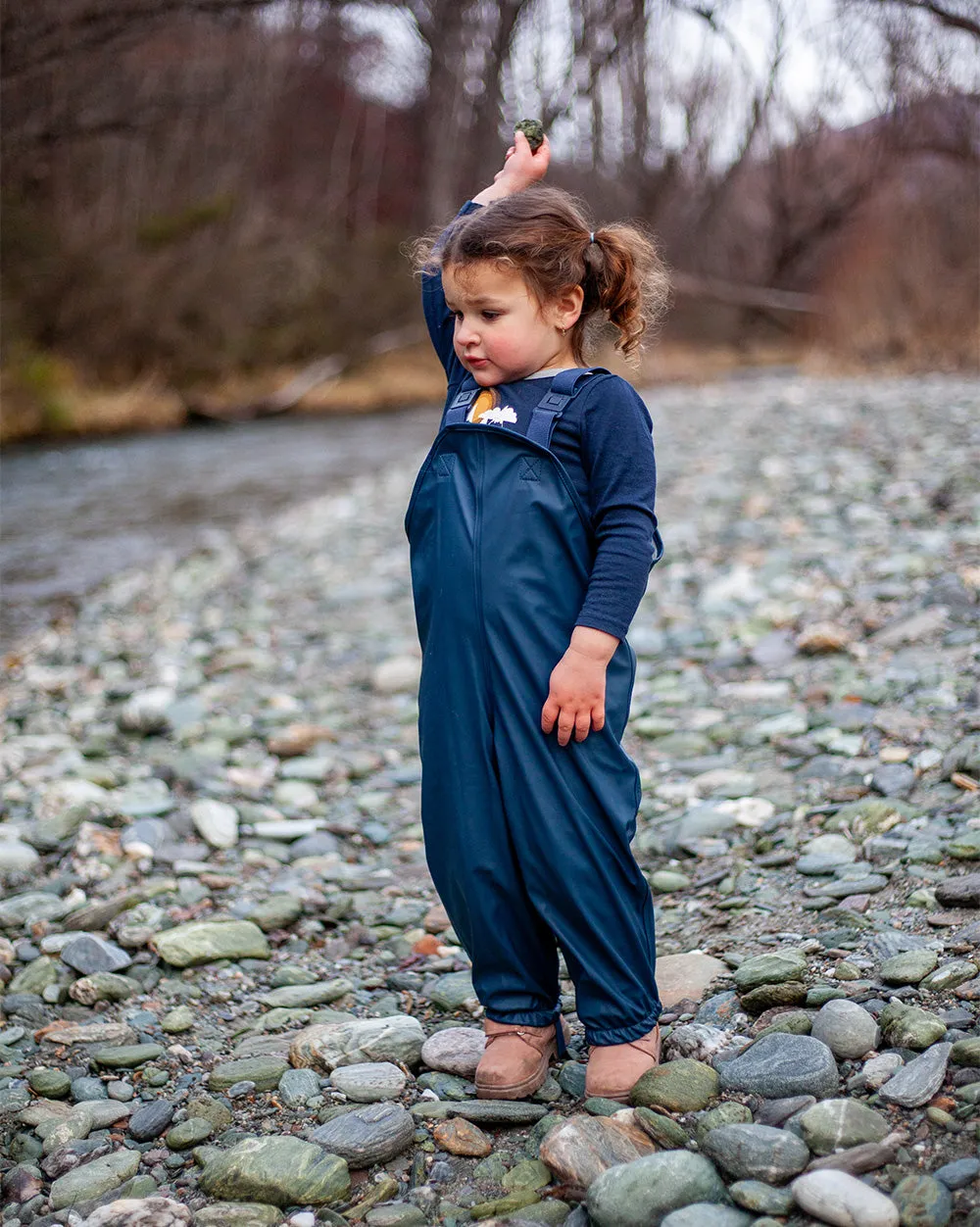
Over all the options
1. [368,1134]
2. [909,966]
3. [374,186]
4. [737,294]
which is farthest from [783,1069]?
[374,186]

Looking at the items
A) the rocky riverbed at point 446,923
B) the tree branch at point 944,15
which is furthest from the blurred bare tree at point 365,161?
the rocky riverbed at point 446,923

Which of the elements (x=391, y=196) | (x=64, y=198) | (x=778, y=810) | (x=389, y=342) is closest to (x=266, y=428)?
(x=64, y=198)

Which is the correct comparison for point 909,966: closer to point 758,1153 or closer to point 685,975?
point 685,975

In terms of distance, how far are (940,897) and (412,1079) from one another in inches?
41.7

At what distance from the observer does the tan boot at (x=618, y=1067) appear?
74.3 inches

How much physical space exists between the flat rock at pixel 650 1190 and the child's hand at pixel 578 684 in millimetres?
600

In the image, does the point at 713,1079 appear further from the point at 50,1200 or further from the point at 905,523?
the point at 905,523

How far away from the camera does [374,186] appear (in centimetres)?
2602

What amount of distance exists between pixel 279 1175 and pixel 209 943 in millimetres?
919

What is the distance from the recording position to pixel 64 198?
14.7 m

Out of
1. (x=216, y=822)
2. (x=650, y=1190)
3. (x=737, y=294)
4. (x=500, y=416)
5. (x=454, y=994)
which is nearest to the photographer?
(x=650, y=1190)

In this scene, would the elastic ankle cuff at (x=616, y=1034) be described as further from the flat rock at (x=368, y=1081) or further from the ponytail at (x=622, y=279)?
the ponytail at (x=622, y=279)

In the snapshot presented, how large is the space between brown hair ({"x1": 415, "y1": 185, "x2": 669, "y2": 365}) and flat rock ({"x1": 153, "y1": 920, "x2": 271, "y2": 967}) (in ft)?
4.72

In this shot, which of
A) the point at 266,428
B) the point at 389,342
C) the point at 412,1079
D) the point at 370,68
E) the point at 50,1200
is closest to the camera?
the point at 50,1200
